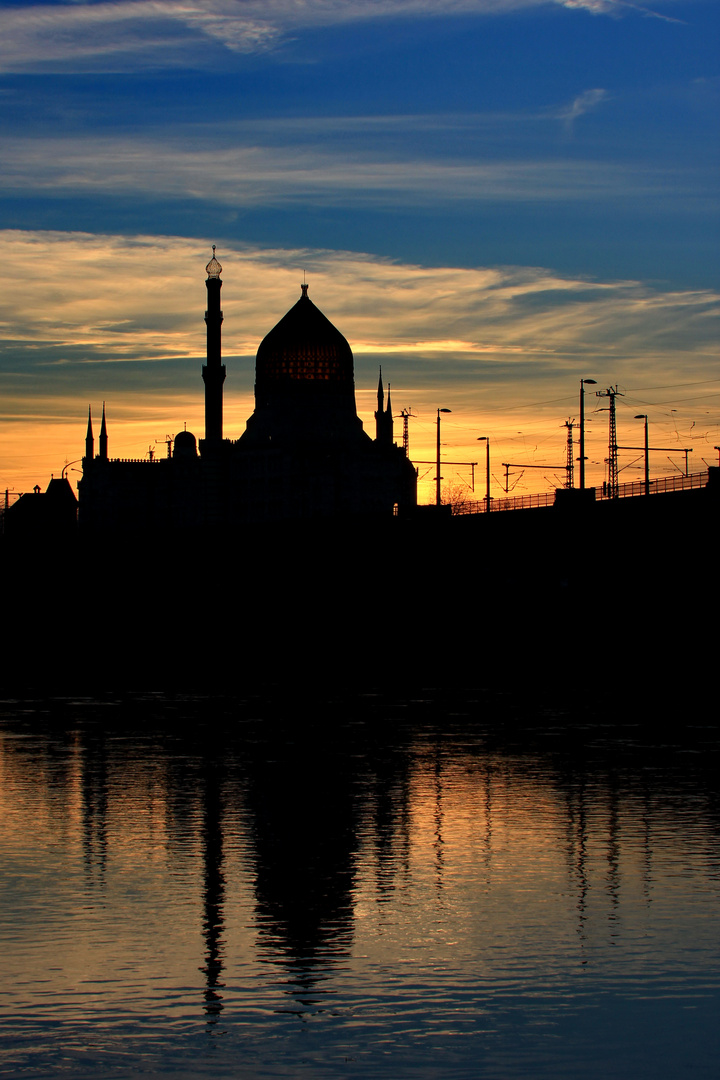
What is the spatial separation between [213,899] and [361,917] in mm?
2081

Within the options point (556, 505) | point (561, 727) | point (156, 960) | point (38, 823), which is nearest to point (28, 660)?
point (556, 505)

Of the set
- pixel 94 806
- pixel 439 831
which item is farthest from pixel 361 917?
pixel 94 806

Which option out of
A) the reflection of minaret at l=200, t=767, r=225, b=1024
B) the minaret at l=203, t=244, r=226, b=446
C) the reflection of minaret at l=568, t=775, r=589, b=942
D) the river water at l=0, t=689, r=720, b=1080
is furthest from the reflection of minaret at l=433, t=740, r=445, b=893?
the minaret at l=203, t=244, r=226, b=446

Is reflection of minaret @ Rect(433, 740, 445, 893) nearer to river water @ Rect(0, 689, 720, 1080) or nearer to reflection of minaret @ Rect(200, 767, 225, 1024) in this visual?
river water @ Rect(0, 689, 720, 1080)

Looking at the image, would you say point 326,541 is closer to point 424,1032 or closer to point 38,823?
point 38,823

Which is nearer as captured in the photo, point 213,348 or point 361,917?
point 361,917

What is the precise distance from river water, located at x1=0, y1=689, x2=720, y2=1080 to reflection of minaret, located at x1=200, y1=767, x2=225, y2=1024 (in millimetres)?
49

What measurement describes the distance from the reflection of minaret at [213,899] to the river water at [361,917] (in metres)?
0.05

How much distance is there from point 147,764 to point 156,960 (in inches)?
748

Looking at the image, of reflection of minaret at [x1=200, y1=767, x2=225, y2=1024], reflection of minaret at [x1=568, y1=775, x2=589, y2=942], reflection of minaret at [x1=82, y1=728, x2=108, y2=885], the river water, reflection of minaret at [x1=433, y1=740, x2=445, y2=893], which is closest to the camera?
the river water

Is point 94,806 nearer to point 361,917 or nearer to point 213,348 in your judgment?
point 361,917

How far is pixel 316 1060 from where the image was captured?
1319cm

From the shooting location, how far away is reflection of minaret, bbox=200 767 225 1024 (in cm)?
1517

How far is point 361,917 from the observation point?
727 inches
